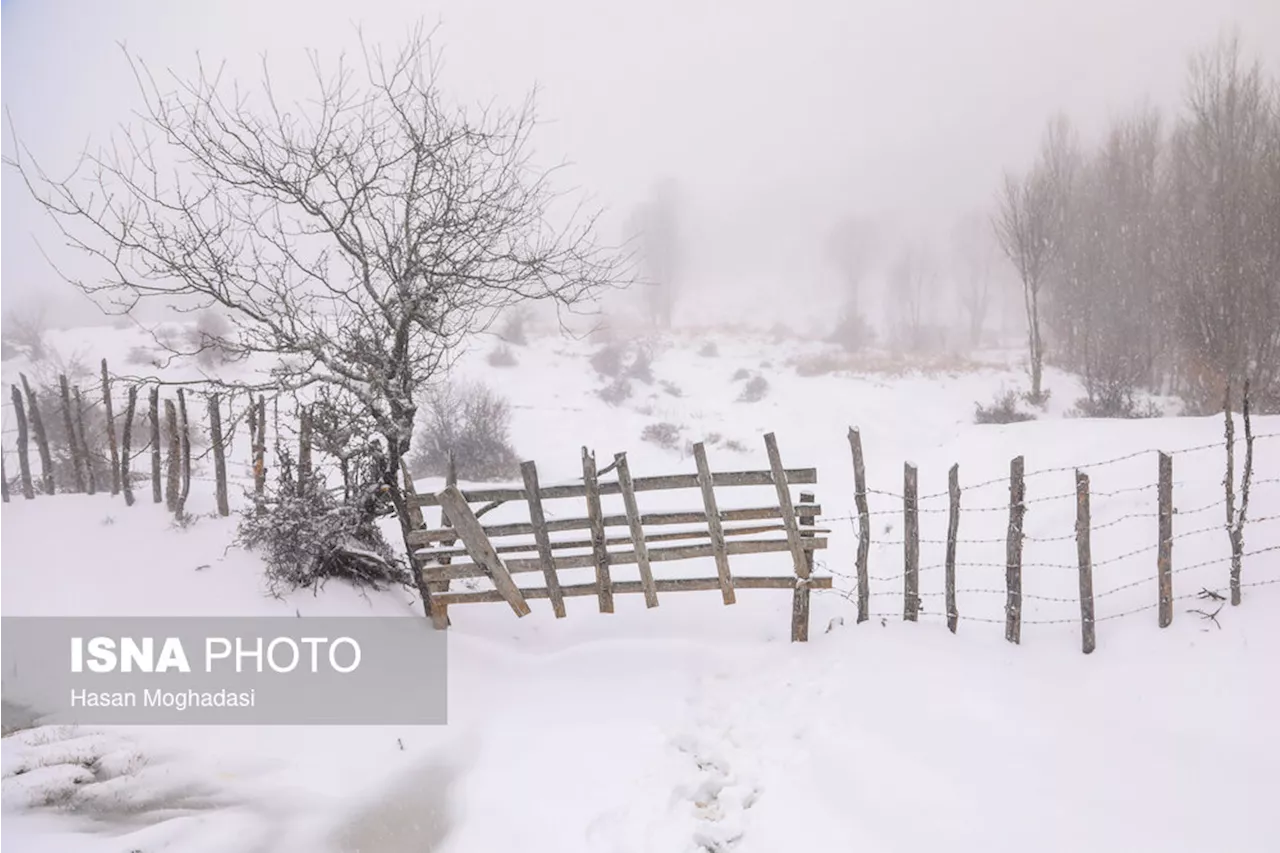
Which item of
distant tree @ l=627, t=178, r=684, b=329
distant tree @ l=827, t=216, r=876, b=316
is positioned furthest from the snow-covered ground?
distant tree @ l=827, t=216, r=876, b=316

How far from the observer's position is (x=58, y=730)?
15.8 ft

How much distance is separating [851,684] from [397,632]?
4.87 metres

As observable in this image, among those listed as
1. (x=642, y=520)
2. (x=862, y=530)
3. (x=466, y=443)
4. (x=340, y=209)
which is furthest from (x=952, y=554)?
(x=466, y=443)

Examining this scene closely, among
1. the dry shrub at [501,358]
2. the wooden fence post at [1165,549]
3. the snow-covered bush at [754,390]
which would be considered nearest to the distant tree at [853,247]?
the snow-covered bush at [754,390]

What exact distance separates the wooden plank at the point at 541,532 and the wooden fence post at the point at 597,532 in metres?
0.47

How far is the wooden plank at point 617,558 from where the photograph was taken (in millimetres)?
6469

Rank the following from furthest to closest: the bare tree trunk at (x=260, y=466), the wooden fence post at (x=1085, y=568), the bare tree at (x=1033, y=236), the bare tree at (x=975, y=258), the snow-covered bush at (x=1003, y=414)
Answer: the bare tree at (x=975, y=258), the bare tree at (x=1033, y=236), the snow-covered bush at (x=1003, y=414), the bare tree trunk at (x=260, y=466), the wooden fence post at (x=1085, y=568)

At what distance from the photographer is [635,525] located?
627 centimetres

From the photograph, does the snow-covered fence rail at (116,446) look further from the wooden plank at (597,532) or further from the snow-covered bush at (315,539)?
the wooden plank at (597,532)

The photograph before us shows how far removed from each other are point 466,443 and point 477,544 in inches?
400

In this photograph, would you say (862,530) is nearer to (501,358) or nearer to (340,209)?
(340,209)

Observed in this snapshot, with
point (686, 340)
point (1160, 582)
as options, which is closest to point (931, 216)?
point (686, 340)

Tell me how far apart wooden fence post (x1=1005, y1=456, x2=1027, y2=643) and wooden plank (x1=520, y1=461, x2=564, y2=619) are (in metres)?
4.49

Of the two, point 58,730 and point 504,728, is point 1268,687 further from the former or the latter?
point 58,730
